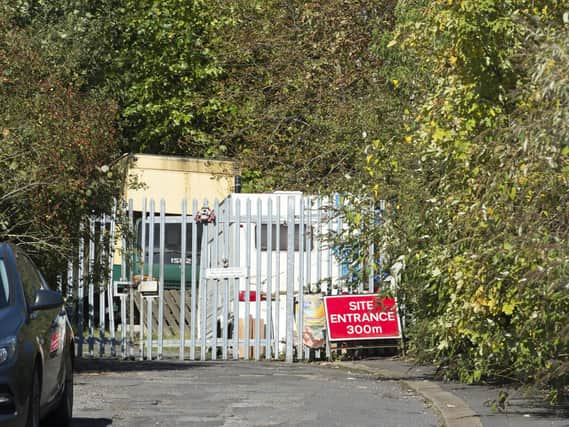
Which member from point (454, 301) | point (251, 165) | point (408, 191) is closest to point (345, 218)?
point (408, 191)

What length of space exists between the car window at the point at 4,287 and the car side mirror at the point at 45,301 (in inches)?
7.6

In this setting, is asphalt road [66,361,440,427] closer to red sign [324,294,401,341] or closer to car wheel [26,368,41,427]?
red sign [324,294,401,341]

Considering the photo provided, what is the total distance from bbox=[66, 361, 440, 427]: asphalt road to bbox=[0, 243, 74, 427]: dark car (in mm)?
779

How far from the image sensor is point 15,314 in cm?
881

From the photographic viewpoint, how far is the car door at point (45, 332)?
29.8 ft

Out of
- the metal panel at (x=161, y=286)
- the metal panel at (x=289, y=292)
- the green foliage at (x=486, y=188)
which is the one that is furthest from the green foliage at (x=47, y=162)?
the green foliage at (x=486, y=188)

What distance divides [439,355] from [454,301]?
2.71 meters

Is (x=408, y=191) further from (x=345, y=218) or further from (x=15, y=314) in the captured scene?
(x=15, y=314)

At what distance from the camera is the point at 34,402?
8.73m

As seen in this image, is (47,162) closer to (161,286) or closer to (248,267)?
(161,286)

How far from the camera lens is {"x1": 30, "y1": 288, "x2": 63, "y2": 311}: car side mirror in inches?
353

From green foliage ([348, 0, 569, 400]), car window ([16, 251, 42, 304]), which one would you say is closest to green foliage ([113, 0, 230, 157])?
green foliage ([348, 0, 569, 400])

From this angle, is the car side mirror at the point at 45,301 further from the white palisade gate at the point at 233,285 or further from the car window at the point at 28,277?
the white palisade gate at the point at 233,285

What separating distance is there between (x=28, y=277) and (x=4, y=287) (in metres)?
0.67
